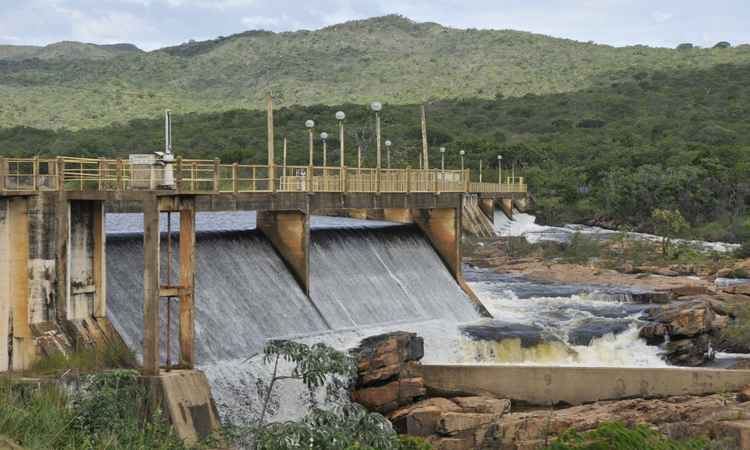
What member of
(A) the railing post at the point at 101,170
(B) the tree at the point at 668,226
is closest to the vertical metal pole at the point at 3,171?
(A) the railing post at the point at 101,170

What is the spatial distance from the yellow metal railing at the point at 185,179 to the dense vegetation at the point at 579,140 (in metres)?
38.0

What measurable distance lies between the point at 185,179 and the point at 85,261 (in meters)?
3.19

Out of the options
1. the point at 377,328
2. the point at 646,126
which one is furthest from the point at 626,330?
the point at 646,126

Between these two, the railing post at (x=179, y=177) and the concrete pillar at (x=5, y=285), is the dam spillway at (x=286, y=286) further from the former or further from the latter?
the railing post at (x=179, y=177)

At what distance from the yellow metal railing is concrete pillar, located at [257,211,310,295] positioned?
1.08 m

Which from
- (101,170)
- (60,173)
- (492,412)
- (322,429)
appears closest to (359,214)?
(492,412)

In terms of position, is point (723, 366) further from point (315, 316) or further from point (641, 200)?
point (641, 200)

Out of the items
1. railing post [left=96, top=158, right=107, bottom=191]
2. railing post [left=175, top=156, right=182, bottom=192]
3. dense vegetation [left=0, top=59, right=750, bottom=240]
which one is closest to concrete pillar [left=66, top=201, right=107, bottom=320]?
railing post [left=96, top=158, right=107, bottom=191]

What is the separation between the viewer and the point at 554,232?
91.7m

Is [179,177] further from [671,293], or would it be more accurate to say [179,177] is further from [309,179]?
[671,293]

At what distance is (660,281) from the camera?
5731 centimetres

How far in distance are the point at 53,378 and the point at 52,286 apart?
300cm

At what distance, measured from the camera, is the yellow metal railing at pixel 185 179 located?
26.7 meters

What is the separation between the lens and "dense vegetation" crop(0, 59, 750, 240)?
90.7 meters
